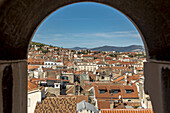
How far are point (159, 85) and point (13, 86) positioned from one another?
1317 mm

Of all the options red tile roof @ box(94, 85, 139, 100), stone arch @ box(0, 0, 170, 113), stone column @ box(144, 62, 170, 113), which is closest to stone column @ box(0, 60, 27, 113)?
stone arch @ box(0, 0, 170, 113)

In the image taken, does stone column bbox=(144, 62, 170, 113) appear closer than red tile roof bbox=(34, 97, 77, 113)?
Yes

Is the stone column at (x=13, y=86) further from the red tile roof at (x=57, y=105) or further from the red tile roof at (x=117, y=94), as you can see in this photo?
the red tile roof at (x=117, y=94)

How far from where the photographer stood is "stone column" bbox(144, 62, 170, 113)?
1.69 m

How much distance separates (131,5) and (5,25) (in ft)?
3.85

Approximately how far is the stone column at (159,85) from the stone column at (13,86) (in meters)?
1.30

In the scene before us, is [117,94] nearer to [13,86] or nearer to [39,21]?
[39,21]

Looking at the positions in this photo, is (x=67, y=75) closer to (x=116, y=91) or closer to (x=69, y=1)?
(x=116, y=91)

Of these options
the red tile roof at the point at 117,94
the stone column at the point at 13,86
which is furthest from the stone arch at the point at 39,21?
the red tile roof at the point at 117,94

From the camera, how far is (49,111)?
366 inches

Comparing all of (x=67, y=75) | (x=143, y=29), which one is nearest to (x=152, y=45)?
(x=143, y=29)

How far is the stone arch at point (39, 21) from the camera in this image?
58.4 inches

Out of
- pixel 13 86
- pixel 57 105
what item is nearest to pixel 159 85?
pixel 13 86

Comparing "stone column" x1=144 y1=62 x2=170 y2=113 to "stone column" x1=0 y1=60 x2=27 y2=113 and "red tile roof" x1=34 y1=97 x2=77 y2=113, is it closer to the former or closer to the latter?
"stone column" x1=0 y1=60 x2=27 y2=113
